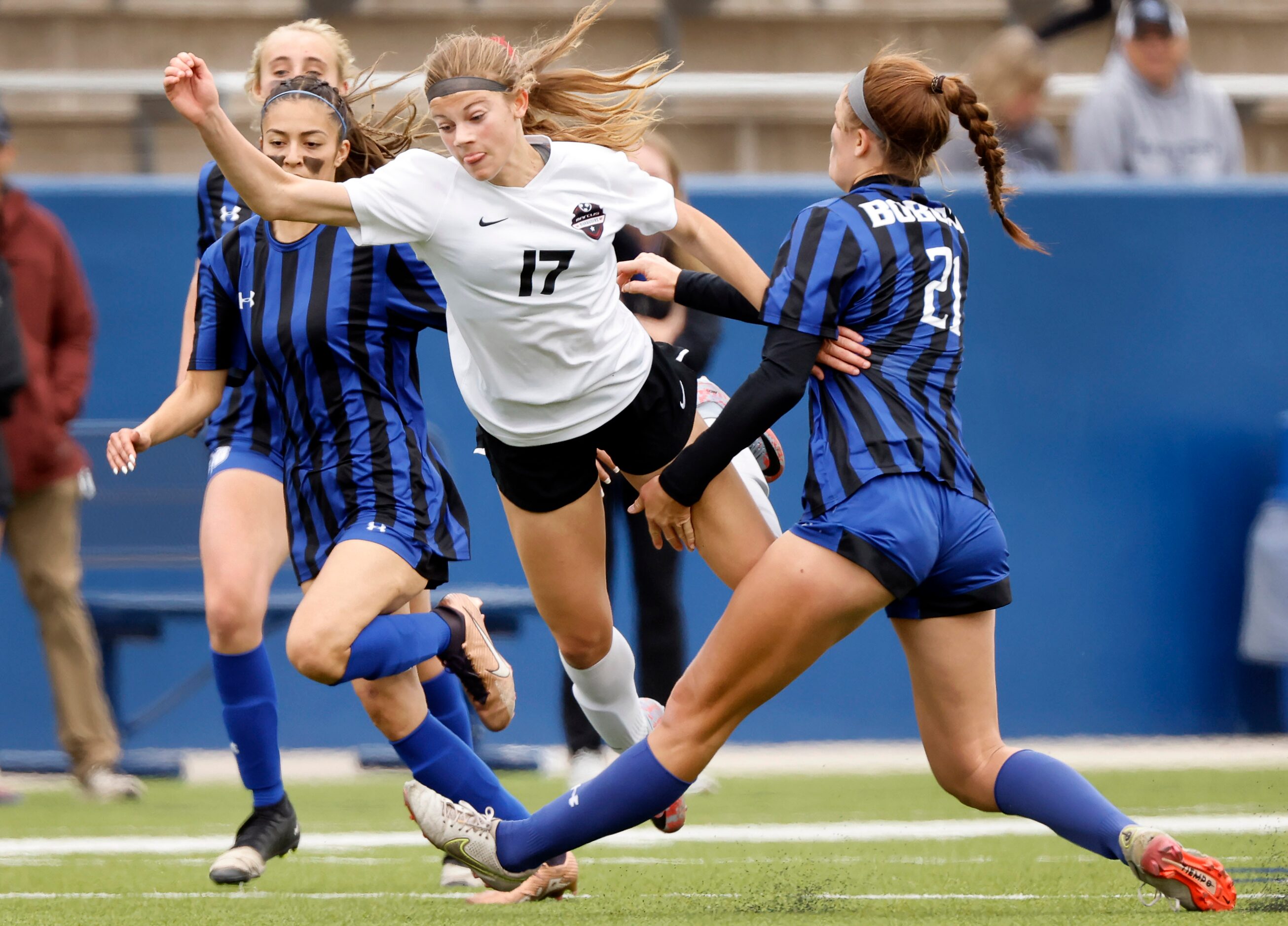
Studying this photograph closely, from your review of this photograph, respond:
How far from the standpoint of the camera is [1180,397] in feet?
25.9

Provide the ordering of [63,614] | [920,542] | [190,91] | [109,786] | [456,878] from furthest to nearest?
1. [63,614]
2. [109,786]
3. [456,878]
4. [920,542]
5. [190,91]

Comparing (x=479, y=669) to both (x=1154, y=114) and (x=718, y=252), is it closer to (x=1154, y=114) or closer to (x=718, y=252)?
(x=718, y=252)

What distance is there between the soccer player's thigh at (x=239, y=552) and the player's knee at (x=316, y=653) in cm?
64

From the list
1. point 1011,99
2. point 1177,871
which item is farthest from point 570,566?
point 1011,99

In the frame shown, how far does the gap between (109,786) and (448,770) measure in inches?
120

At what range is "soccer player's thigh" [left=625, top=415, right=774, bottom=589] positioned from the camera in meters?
3.96

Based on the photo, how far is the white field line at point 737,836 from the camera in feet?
17.7

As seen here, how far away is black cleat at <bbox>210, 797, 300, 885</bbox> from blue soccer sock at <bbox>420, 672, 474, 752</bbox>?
1.48 ft

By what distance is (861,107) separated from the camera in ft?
12.3

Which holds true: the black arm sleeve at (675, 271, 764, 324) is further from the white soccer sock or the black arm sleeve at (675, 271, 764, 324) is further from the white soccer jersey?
the white soccer sock

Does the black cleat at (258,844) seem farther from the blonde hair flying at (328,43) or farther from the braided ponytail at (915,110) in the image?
the braided ponytail at (915,110)

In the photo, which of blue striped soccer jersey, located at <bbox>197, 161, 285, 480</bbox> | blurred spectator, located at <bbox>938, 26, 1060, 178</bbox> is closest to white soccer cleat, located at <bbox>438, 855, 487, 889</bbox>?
blue striped soccer jersey, located at <bbox>197, 161, 285, 480</bbox>

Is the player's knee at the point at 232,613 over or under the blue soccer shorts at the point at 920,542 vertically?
under

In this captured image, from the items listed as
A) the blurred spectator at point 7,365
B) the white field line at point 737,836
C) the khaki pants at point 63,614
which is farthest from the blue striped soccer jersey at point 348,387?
the khaki pants at point 63,614
